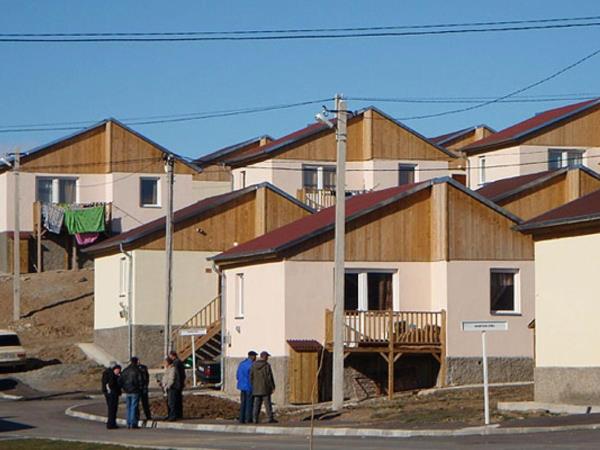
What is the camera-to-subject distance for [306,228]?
41031 millimetres

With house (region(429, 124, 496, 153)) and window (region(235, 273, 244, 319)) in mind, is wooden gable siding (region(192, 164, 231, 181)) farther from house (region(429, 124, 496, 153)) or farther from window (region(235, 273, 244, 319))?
window (region(235, 273, 244, 319))

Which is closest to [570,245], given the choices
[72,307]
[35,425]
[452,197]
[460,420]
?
[460,420]

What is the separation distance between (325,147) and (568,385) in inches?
1490

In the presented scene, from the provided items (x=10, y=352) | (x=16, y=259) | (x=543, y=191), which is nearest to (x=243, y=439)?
(x=10, y=352)

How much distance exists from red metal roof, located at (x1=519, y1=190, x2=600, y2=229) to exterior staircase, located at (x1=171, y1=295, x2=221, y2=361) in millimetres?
19406

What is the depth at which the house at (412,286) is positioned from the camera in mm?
38750

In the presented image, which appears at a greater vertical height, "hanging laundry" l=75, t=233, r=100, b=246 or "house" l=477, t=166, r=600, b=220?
"house" l=477, t=166, r=600, b=220

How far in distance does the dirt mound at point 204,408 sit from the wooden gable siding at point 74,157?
3212cm

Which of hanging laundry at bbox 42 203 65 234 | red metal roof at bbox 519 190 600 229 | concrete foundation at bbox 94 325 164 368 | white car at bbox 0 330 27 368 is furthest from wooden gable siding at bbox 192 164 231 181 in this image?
red metal roof at bbox 519 190 600 229

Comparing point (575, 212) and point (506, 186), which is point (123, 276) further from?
point (575, 212)

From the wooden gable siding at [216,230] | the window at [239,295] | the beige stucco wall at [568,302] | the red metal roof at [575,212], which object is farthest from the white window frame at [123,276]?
the beige stucco wall at [568,302]

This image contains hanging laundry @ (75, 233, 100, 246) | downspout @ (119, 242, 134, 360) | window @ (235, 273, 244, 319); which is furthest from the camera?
hanging laundry @ (75, 233, 100, 246)

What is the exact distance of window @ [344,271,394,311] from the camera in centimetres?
3950

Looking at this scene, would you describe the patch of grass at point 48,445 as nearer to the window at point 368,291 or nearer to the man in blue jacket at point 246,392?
the man in blue jacket at point 246,392
